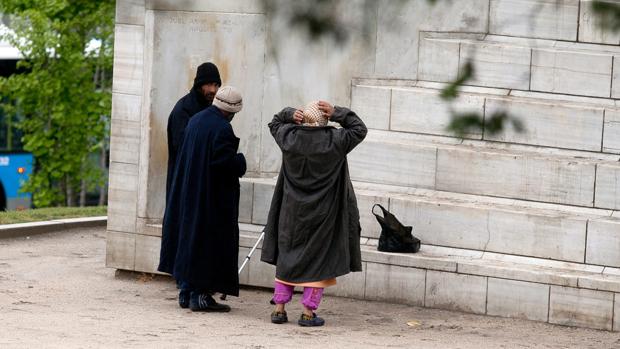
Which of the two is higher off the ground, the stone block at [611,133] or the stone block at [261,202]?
the stone block at [611,133]

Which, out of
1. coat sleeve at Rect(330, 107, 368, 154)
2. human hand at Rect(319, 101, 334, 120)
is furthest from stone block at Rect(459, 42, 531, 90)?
human hand at Rect(319, 101, 334, 120)

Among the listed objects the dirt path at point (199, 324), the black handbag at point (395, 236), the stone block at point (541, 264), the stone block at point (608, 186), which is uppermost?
the stone block at point (608, 186)

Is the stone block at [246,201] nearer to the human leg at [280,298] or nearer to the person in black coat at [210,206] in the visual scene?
the person in black coat at [210,206]

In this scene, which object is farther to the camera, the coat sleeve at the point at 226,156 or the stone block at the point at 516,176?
the stone block at the point at 516,176

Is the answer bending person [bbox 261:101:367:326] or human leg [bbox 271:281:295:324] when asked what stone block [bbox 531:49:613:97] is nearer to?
bending person [bbox 261:101:367:326]

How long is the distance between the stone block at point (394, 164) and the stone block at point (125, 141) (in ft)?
6.29

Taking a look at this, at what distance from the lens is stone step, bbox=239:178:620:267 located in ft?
35.9

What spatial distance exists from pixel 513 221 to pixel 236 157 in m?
2.22

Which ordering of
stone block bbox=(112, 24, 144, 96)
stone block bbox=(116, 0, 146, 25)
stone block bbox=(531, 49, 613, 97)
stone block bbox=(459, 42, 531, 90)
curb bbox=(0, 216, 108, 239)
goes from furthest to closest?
curb bbox=(0, 216, 108, 239)
stone block bbox=(112, 24, 144, 96)
stone block bbox=(116, 0, 146, 25)
stone block bbox=(459, 42, 531, 90)
stone block bbox=(531, 49, 613, 97)

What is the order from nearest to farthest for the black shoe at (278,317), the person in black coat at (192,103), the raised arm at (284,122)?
the raised arm at (284,122), the black shoe at (278,317), the person in black coat at (192,103)

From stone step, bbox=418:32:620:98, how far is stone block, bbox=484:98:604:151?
177 mm

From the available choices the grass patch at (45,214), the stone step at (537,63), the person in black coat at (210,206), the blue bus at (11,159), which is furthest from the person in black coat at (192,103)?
the blue bus at (11,159)

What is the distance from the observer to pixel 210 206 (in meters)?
10.9

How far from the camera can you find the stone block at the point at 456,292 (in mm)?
11086
